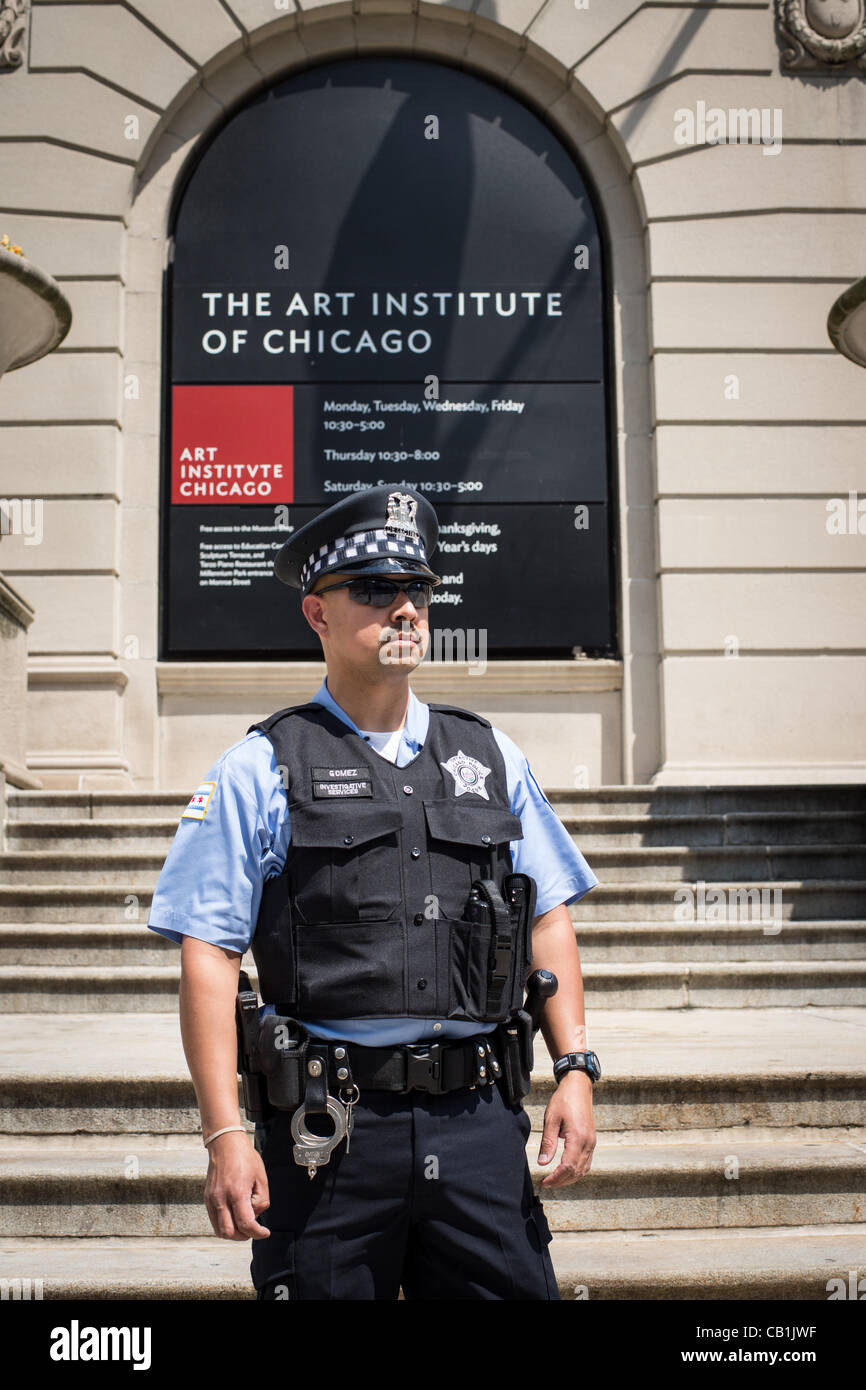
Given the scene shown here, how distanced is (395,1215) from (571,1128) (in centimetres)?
36

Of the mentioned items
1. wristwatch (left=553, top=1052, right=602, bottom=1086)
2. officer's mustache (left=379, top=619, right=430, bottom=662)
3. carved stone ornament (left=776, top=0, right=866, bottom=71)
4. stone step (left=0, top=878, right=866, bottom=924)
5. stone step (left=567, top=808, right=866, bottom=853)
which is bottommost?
stone step (left=0, top=878, right=866, bottom=924)

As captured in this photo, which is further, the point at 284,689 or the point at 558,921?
the point at 284,689

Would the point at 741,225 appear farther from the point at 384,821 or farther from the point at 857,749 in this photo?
the point at 384,821

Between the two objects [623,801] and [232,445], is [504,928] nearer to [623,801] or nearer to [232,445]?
[623,801]

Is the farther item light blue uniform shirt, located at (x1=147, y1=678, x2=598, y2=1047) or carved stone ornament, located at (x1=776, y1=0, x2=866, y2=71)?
carved stone ornament, located at (x1=776, y1=0, x2=866, y2=71)

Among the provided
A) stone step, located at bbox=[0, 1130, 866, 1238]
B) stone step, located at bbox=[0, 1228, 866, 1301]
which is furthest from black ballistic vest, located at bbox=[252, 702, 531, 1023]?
stone step, located at bbox=[0, 1130, 866, 1238]

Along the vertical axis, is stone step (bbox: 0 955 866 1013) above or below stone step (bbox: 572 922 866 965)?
below

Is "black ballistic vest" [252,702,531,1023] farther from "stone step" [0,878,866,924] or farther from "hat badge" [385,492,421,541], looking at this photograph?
"stone step" [0,878,866,924]

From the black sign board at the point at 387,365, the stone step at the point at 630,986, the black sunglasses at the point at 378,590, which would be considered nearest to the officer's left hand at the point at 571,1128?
the black sunglasses at the point at 378,590

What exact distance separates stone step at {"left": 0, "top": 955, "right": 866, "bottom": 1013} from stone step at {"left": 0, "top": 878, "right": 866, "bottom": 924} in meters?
0.47

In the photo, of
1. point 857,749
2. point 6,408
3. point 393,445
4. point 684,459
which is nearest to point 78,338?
point 6,408

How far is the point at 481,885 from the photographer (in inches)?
96.8

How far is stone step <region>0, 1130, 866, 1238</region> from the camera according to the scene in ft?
13.5
